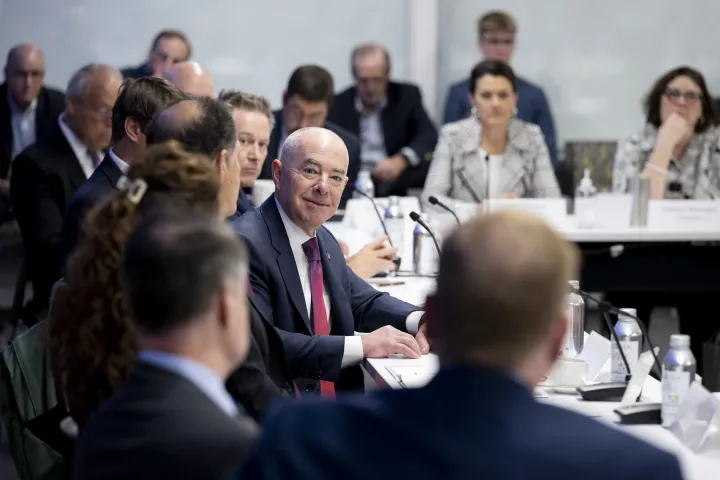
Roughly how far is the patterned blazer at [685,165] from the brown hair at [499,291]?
4.91 m

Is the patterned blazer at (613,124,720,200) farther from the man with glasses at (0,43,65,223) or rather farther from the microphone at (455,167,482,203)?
the man with glasses at (0,43,65,223)

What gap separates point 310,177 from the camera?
3350 mm

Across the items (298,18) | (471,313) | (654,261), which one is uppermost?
(298,18)

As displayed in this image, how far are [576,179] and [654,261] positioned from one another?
2186mm

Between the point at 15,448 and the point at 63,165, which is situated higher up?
the point at 63,165

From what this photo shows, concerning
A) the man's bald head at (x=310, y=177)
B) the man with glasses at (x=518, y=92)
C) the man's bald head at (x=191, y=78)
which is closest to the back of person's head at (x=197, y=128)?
the man's bald head at (x=310, y=177)

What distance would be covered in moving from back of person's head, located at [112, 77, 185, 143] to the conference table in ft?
3.30

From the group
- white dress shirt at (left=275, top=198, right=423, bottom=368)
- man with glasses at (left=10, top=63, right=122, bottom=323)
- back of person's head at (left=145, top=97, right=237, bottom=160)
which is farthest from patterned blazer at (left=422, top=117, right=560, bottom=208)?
back of person's head at (left=145, top=97, right=237, bottom=160)

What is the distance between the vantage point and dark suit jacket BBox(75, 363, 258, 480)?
1447 millimetres

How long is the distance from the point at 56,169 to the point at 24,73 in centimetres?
231

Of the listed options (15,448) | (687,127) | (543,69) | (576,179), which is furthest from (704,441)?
(543,69)

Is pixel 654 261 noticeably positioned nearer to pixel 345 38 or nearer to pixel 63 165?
pixel 63 165

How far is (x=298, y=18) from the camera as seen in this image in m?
7.98

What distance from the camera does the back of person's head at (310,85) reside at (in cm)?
561
